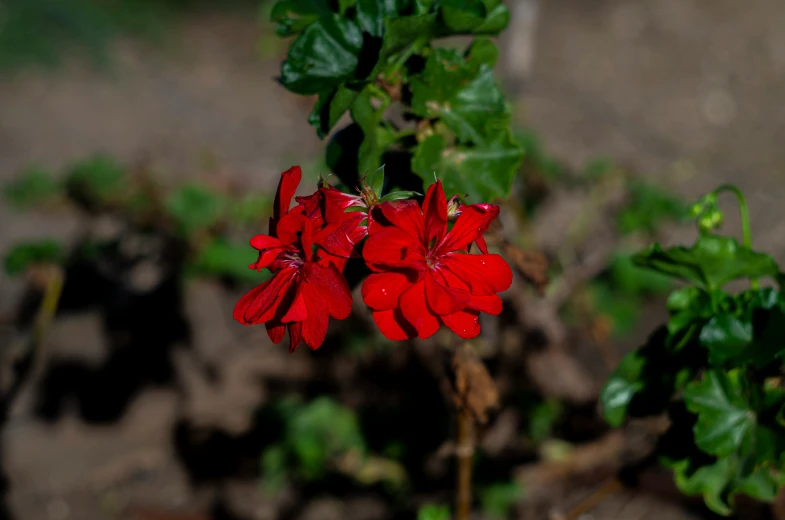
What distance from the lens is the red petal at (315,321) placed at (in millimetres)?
819

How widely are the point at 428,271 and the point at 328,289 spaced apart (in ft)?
0.38

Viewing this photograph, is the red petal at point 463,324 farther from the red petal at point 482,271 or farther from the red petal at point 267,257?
the red petal at point 267,257

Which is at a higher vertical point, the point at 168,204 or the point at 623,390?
the point at 623,390

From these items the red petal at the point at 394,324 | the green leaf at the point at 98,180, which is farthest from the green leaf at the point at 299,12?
the green leaf at the point at 98,180

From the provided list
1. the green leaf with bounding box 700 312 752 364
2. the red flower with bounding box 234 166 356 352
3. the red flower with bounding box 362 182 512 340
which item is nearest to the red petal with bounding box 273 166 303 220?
the red flower with bounding box 234 166 356 352

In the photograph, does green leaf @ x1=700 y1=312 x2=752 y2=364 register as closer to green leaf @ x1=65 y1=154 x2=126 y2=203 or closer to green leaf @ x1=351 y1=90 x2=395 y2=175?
green leaf @ x1=351 y1=90 x2=395 y2=175

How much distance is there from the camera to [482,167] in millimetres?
1100

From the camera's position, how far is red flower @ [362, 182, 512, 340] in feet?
2.60

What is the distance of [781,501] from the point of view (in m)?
1.79

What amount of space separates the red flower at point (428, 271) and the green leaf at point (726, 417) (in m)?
0.42

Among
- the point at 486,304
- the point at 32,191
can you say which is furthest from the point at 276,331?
the point at 32,191

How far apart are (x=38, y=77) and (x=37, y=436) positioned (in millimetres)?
2956

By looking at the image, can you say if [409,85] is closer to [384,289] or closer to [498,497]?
[384,289]

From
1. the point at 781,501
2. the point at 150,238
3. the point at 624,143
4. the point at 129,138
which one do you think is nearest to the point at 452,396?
the point at 781,501
